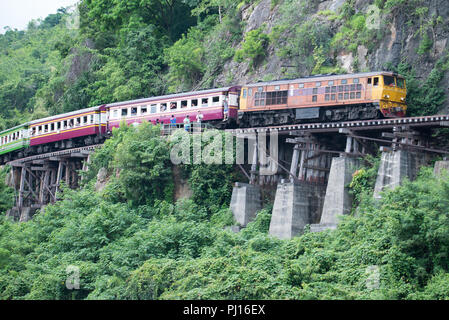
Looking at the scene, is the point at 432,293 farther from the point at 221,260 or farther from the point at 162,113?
the point at 162,113

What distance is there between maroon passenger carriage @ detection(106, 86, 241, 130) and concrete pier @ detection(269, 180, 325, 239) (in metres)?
9.44

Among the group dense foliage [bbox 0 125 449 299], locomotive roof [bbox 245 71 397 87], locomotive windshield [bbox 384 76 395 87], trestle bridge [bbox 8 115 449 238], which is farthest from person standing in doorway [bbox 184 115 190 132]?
locomotive windshield [bbox 384 76 395 87]

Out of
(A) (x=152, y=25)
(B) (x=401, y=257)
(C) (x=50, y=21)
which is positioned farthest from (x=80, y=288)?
(C) (x=50, y=21)

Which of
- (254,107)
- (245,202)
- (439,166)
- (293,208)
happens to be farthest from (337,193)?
(254,107)

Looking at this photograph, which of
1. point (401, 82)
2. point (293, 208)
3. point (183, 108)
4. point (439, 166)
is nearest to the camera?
point (439, 166)

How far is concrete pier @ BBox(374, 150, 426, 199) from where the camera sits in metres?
31.8

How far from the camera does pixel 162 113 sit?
1842 inches

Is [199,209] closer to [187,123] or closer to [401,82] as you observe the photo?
[187,123]

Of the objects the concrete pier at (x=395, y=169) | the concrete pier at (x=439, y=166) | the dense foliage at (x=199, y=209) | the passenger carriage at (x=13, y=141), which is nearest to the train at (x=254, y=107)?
the passenger carriage at (x=13, y=141)

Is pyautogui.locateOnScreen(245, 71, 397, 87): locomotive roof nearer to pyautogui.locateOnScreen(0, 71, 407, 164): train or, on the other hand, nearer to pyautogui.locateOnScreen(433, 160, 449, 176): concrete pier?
pyautogui.locateOnScreen(0, 71, 407, 164): train

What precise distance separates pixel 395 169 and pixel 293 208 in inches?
212

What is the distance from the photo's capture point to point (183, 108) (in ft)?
150

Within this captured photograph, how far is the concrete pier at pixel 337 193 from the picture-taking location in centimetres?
3319
